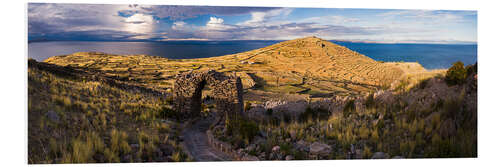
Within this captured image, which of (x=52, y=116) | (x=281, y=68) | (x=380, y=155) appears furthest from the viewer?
(x=281, y=68)

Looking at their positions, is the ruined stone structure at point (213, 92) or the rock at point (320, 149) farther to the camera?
the ruined stone structure at point (213, 92)

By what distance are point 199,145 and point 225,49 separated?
11.2 feet

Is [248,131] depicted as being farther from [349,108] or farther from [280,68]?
[280,68]

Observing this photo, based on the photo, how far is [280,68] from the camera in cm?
895

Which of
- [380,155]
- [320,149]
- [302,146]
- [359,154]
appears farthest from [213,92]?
[380,155]

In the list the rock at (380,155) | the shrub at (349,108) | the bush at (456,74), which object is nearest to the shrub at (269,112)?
the shrub at (349,108)

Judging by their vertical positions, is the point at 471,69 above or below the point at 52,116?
above

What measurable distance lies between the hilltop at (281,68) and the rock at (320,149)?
3.49 metres

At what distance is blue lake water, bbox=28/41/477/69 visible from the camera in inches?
225

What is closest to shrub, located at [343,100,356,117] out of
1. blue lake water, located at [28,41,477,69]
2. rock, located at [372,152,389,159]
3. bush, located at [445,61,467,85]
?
blue lake water, located at [28,41,477,69]

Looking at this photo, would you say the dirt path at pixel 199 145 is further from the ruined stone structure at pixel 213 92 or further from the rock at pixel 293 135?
the rock at pixel 293 135

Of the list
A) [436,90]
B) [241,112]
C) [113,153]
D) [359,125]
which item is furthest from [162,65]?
[436,90]

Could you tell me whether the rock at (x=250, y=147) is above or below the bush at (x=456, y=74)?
below

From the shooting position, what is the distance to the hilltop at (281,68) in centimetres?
775
